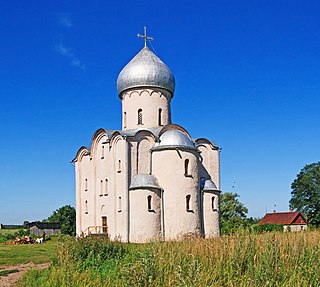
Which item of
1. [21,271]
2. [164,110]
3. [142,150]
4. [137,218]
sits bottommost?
[21,271]

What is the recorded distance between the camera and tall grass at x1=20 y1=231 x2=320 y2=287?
6.93 meters

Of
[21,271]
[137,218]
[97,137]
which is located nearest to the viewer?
[21,271]

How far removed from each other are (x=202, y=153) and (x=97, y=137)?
21.8 ft

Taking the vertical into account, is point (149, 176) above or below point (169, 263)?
above

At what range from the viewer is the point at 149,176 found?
24219 millimetres

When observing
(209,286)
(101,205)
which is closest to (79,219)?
(101,205)

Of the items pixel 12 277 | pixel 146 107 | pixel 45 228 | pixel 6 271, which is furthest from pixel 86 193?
pixel 12 277

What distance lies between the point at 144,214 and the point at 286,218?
26.3m

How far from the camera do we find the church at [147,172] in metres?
23.7

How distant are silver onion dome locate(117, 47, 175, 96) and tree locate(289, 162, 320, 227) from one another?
21.1 meters

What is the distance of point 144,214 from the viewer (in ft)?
76.8

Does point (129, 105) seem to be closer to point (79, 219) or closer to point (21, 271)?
point (79, 219)

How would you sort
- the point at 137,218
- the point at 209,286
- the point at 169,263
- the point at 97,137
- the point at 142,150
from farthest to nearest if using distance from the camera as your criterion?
the point at 97,137, the point at 142,150, the point at 137,218, the point at 169,263, the point at 209,286

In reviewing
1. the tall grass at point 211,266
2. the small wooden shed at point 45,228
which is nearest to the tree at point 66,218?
the small wooden shed at point 45,228
